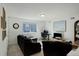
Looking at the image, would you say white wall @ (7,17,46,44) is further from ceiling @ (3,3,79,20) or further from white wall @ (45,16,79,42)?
white wall @ (45,16,79,42)

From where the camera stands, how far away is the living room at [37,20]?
2.13 metres

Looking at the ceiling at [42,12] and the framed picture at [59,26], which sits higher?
the ceiling at [42,12]

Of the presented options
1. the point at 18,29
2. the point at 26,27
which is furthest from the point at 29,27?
the point at 18,29

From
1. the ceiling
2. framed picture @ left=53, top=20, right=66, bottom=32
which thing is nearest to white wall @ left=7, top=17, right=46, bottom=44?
the ceiling

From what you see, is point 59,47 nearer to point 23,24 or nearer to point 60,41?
point 60,41

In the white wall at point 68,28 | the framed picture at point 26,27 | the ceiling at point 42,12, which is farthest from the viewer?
the white wall at point 68,28

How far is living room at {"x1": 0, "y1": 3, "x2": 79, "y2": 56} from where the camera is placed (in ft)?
6.99

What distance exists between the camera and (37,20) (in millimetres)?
2412

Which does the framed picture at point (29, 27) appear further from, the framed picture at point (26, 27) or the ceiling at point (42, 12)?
the ceiling at point (42, 12)

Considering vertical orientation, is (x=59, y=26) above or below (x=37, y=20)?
below

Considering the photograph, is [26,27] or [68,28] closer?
[26,27]

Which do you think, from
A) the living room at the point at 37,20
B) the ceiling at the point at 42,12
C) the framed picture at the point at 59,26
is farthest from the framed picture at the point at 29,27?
the framed picture at the point at 59,26

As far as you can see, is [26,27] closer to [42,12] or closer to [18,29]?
[18,29]

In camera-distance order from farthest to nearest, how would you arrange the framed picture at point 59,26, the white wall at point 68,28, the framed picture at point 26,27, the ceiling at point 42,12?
1. the framed picture at point 59,26
2. the white wall at point 68,28
3. the framed picture at point 26,27
4. the ceiling at point 42,12
